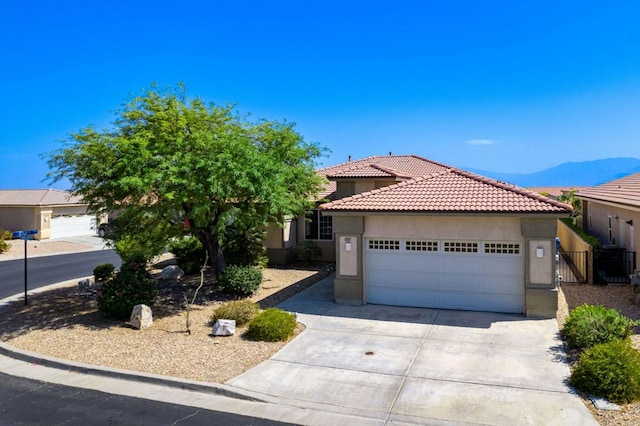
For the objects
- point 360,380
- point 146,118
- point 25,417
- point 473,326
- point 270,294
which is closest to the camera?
point 25,417

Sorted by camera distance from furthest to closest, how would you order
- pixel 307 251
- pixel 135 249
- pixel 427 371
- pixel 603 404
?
pixel 307 251, pixel 135 249, pixel 427 371, pixel 603 404

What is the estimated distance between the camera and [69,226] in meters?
39.3

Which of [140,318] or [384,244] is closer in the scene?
[140,318]

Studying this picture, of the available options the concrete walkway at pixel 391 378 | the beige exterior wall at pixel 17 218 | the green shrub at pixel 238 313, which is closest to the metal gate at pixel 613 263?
the concrete walkway at pixel 391 378

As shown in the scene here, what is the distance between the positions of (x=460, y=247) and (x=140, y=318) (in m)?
9.02

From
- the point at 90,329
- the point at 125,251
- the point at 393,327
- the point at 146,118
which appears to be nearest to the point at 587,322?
the point at 393,327

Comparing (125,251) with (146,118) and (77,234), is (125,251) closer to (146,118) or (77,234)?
(146,118)

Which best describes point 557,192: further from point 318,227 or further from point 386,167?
point 318,227

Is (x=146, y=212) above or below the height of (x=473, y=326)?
above

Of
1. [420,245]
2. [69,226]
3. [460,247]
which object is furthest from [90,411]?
[69,226]

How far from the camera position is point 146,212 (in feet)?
46.8

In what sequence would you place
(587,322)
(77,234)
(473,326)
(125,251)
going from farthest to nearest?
(77,234) → (125,251) → (473,326) → (587,322)

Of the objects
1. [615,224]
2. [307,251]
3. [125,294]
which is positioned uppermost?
[615,224]

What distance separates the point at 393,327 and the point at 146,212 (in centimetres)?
763
